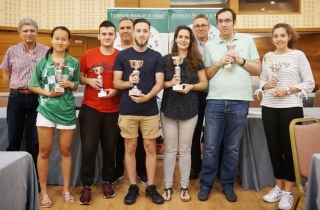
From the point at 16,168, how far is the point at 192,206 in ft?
5.20

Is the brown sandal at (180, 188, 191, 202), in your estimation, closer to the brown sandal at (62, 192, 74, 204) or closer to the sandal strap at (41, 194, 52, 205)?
the brown sandal at (62, 192, 74, 204)

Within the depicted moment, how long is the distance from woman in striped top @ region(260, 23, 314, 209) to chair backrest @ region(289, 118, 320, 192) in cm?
42

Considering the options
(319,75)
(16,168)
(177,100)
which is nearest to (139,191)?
(177,100)

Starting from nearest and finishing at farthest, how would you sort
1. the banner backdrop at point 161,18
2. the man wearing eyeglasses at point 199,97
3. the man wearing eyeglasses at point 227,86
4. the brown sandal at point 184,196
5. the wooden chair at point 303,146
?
the wooden chair at point 303,146, the man wearing eyeglasses at point 227,86, the brown sandal at point 184,196, the man wearing eyeglasses at point 199,97, the banner backdrop at point 161,18

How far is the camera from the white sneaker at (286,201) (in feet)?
8.38

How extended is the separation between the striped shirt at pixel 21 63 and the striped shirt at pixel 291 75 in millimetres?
2015

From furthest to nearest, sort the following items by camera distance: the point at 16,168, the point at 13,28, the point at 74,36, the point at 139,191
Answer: the point at 74,36 → the point at 13,28 → the point at 139,191 → the point at 16,168

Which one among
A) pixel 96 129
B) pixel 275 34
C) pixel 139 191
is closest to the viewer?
pixel 275 34

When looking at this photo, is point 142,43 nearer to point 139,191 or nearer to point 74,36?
point 139,191

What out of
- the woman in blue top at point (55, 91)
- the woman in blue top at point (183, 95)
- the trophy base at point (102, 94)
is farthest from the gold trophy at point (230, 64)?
the woman in blue top at point (55, 91)

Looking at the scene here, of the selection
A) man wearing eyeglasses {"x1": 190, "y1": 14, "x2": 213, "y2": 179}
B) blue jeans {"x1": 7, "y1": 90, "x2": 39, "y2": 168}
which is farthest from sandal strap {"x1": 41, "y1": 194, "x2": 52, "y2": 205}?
man wearing eyeglasses {"x1": 190, "y1": 14, "x2": 213, "y2": 179}

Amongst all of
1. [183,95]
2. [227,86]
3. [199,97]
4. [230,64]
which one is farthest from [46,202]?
[230,64]

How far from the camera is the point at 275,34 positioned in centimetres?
251

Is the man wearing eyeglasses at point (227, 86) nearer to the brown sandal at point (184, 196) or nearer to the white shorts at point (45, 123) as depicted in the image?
the brown sandal at point (184, 196)
